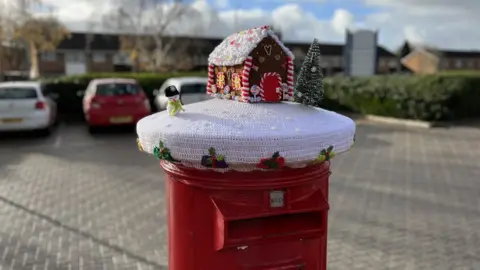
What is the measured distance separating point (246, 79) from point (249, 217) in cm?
67

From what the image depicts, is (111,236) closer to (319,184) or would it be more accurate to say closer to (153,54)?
(319,184)

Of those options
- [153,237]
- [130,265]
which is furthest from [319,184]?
[153,237]

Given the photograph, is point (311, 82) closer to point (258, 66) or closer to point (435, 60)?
point (258, 66)

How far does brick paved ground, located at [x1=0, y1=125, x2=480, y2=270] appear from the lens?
15.0 feet

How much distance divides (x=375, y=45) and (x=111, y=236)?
18.6 metres

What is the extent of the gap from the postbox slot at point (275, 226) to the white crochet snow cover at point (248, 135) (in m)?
0.29

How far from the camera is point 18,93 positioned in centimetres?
1197

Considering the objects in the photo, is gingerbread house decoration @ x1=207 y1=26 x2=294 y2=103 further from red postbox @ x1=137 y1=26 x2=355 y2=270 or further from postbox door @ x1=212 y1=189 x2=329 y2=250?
postbox door @ x1=212 y1=189 x2=329 y2=250

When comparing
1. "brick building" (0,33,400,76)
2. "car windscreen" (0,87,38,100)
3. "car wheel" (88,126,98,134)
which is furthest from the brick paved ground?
"brick building" (0,33,400,76)

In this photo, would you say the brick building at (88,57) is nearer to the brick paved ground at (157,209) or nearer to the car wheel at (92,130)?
the car wheel at (92,130)

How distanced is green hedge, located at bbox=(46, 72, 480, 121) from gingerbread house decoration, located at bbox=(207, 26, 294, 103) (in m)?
12.3

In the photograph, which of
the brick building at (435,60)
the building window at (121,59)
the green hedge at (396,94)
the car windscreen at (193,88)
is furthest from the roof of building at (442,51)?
the building window at (121,59)

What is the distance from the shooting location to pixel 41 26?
32094mm

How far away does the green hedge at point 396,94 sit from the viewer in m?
13.7
